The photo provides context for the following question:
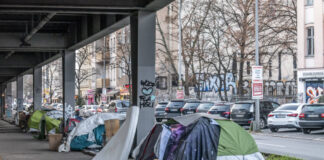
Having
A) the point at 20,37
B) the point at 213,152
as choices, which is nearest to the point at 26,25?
the point at 20,37

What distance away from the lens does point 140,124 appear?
17.9 metres

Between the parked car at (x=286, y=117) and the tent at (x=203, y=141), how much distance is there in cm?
2018

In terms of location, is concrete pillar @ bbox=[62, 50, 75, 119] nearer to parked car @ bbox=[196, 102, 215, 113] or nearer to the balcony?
parked car @ bbox=[196, 102, 215, 113]

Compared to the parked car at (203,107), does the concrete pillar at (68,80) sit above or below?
above

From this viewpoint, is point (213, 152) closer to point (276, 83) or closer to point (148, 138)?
point (148, 138)

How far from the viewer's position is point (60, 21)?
2567 centimetres

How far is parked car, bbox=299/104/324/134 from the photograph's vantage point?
2936cm

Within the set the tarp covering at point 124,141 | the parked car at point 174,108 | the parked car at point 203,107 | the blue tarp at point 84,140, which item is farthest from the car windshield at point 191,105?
the tarp covering at point 124,141

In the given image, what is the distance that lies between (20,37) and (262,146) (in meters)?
12.4

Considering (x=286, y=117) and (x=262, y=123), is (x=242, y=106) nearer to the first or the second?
(x=262, y=123)

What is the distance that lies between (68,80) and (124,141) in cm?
1625

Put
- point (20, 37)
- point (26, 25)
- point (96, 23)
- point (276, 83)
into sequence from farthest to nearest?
point (276, 83) < point (20, 37) < point (26, 25) < point (96, 23)

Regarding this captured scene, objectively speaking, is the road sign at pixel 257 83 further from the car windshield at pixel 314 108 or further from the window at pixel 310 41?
the window at pixel 310 41

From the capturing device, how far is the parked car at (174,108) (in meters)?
43.5
